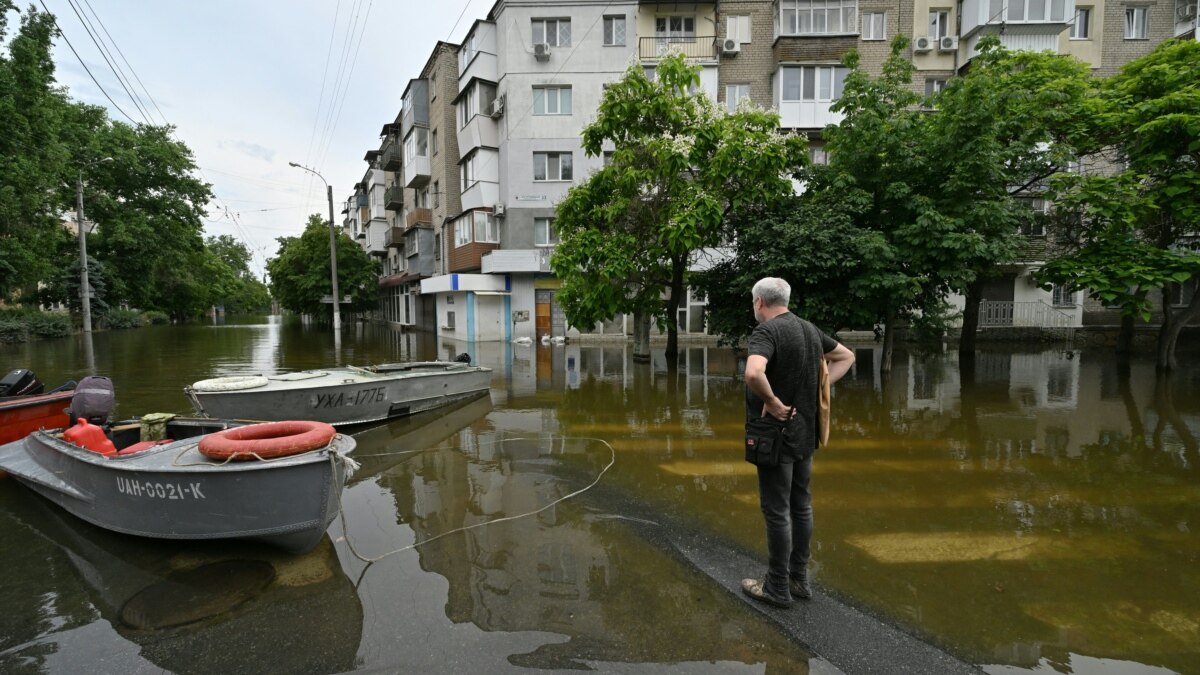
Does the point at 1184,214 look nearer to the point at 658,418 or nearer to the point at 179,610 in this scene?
the point at 658,418

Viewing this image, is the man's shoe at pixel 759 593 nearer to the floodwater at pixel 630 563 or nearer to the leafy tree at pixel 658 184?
the floodwater at pixel 630 563

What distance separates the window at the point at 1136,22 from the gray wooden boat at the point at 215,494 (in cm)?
3278

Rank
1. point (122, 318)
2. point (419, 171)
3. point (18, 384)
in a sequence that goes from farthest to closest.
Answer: point (122, 318) → point (419, 171) → point (18, 384)

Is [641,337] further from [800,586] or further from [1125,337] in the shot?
[1125,337]

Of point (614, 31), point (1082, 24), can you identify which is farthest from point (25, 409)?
point (1082, 24)

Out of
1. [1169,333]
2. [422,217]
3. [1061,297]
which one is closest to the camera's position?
[1169,333]

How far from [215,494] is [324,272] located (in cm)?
3914

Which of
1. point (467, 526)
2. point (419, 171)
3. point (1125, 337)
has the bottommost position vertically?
point (467, 526)

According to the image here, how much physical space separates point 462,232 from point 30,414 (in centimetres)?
2028

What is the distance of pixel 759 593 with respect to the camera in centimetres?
384

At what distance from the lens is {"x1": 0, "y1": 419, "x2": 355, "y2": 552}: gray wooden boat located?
4.38 metres

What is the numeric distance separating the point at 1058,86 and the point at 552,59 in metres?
17.6

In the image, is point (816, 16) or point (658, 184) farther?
point (816, 16)

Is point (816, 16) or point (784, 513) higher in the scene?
point (816, 16)
